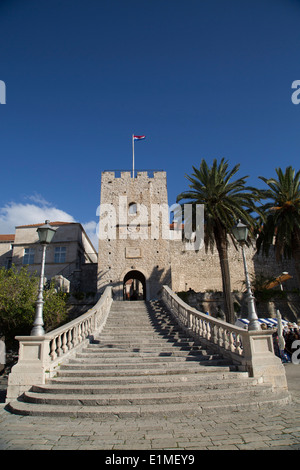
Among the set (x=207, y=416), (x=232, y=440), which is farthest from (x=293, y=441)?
(x=207, y=416)

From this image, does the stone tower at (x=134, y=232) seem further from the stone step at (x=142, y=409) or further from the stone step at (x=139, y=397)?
the stone step at (x=142, y=409)

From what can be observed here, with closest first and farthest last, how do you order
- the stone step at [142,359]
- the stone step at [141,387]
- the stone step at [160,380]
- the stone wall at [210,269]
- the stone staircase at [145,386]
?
the stone staircase at [145,386] → the stone step at [141,387] → the stone step at [160,380] → the stone step at [142,359] → the stone wall at [210,269]

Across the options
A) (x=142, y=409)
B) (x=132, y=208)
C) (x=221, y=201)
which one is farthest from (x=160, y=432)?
(x=132, y=208)

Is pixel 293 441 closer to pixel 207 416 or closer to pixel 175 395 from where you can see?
pixel 207 416

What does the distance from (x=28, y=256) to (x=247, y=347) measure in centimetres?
2472

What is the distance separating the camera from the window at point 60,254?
2706cm

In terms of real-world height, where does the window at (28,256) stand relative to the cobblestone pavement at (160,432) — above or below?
above

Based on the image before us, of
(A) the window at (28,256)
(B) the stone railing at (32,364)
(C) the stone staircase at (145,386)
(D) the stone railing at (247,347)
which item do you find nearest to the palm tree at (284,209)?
(D) the stone railing at (247,347)

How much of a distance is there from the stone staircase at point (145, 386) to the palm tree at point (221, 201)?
7856 mm

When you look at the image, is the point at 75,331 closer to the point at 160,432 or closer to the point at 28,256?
the point at 160,432

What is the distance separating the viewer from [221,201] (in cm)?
1599

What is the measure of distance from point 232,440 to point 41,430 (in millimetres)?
3024

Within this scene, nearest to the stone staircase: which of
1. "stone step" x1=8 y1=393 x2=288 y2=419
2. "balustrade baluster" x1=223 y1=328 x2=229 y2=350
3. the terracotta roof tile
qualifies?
"stone step" x1=8 y1=393 x2=288 y2=419

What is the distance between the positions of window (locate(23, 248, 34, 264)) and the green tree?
317 inches
